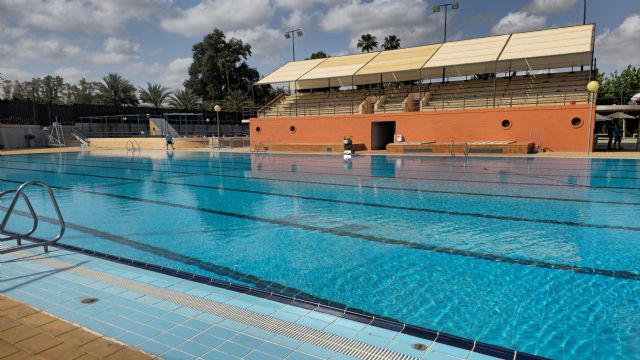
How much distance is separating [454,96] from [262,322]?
2145cm

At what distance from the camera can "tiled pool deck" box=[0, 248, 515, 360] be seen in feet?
7.46

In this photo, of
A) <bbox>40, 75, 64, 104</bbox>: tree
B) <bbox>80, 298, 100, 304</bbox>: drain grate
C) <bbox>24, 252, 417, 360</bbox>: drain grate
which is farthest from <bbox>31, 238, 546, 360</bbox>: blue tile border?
<bbox>40, 75, 64, 104</bbox>: tree

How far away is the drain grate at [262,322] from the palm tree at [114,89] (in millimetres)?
41228

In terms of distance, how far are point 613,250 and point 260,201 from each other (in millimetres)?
5896

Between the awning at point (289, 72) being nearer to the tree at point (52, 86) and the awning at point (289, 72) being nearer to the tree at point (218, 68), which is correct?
the tree at point (218, 68)

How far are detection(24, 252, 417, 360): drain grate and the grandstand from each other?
60.3 feet

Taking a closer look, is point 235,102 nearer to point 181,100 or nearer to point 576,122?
point 181,100

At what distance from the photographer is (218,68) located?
4919cm

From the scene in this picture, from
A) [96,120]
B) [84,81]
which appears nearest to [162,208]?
[96,120]

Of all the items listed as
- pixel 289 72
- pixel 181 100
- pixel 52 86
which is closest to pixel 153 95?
pixel 181 100

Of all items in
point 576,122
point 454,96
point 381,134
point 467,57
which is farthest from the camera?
point 381,134

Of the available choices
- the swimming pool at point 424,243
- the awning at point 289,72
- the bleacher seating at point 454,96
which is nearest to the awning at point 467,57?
the bleacher seating at point 454,96

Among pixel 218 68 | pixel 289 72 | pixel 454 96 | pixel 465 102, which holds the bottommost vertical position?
pixel 465 102

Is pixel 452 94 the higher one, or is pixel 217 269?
pixel 452 94
